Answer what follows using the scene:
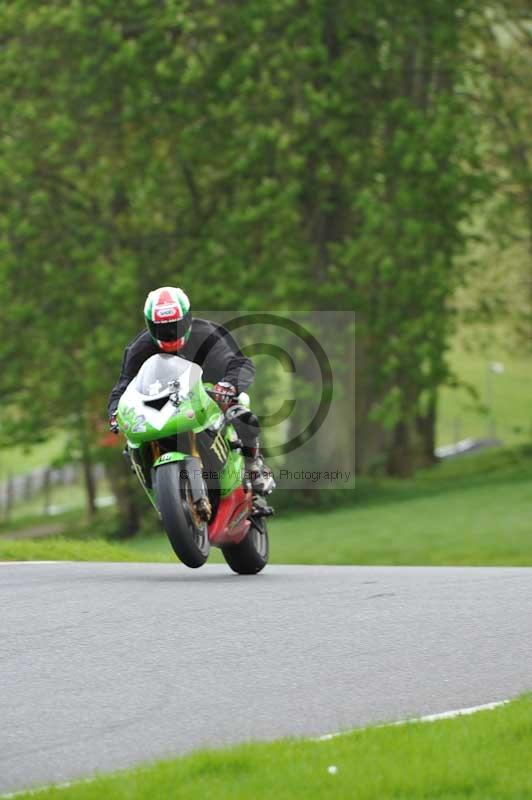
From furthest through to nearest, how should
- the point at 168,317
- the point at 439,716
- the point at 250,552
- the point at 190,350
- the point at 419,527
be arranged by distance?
1. the point at 419,527
2. the point at 250,552
3. the point at 190,350
4. the point at 168,317
5. the point at 439,716

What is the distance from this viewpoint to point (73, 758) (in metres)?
5.89

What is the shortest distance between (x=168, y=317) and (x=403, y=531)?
14.7 metres

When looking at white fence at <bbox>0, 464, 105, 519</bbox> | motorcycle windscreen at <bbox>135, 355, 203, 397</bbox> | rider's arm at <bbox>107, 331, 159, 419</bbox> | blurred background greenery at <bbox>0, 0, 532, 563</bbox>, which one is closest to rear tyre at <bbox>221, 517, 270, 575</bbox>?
rider's arm at <bbox>107, 331, 159, 419</bbox>

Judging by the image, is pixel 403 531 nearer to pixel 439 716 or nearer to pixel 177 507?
pixel 177 507

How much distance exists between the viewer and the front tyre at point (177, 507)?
34.8 feet

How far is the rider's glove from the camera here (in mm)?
11308

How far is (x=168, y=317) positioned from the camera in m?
11.0

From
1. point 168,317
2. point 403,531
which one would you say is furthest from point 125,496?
point 168,317

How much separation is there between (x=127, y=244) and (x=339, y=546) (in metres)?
8.97

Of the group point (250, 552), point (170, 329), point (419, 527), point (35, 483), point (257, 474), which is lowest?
point (35, 483)

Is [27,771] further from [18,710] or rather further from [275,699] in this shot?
[275,699]

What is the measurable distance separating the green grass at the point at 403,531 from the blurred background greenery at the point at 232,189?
237 mm

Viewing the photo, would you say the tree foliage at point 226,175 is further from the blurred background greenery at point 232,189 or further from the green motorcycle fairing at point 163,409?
the green motorcycle fairing at point 163,409

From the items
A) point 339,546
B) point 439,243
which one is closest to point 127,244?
point 439,243
